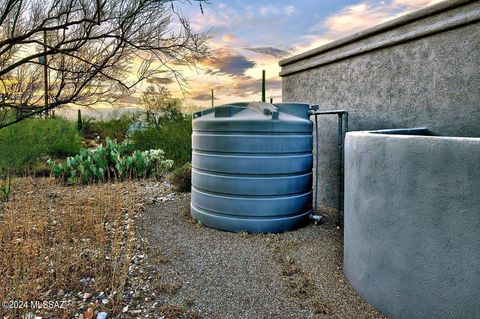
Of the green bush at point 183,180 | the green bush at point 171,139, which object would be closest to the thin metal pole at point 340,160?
the green bush at point 183,180

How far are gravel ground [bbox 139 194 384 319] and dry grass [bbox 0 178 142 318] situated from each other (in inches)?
11.1

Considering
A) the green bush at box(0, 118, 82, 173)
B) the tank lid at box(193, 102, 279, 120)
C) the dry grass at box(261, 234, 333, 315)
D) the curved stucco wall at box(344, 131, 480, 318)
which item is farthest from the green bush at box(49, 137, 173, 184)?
the curved stucco wall at box(344, 131, 480, 318)

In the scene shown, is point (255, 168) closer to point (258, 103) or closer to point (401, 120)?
point (258, 103)

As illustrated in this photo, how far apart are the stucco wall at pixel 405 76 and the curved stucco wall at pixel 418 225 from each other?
46.6 inches

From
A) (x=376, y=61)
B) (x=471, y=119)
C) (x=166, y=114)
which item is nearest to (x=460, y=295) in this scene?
(x=471, y=119)

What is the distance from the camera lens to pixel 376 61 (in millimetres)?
3596

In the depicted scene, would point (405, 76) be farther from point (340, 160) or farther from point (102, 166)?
point (102, 166)

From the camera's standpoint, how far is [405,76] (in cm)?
329

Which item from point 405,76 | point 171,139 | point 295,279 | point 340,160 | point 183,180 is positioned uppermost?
point 405,76

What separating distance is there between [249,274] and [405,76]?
229cm

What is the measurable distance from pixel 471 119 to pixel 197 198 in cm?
264

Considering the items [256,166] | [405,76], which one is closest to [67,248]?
[256,166]

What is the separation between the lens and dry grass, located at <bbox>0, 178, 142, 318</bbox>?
2395 millimetres

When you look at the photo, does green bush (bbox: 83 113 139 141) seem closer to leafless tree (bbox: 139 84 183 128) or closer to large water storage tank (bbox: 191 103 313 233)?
leafless tree (bbox: 139 84 183 128)
